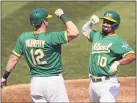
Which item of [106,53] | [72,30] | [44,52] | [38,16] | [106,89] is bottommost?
[106,89]

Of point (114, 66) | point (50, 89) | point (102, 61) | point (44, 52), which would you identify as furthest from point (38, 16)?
point (114, 66)

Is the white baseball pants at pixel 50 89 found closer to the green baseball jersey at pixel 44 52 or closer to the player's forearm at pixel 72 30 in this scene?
the green baseball jersey at pixel 44 52

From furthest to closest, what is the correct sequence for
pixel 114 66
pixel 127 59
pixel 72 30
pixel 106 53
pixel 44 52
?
pixel 106 53 → pixel 127 59 → pixel 114 66 → pixel 44 52 → pixel 72 30

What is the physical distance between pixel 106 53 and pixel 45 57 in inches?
51.8

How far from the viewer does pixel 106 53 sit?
8547mm

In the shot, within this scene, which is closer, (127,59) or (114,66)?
(114,66)

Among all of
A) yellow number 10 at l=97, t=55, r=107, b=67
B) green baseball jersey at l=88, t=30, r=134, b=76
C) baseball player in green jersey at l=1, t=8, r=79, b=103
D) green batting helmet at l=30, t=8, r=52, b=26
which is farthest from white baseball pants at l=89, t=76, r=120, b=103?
green batting helmet at l=30, t=8, r=52, b=26

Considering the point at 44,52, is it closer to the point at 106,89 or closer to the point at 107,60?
the point at 107,60

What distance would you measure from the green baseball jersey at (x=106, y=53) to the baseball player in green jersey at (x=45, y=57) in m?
0.93

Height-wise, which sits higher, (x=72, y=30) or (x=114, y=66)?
(x=72, y=30)

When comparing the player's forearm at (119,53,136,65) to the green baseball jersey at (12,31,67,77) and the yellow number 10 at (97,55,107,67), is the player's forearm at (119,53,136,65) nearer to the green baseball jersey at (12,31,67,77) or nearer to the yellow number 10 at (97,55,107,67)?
the yellow number 10 at (97,55,107,67)

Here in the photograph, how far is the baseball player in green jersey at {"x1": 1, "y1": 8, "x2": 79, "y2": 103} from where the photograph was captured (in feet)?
25.5

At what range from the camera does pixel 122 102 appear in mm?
11203

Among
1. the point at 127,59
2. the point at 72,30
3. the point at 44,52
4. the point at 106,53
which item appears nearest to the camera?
the point at 72,30
